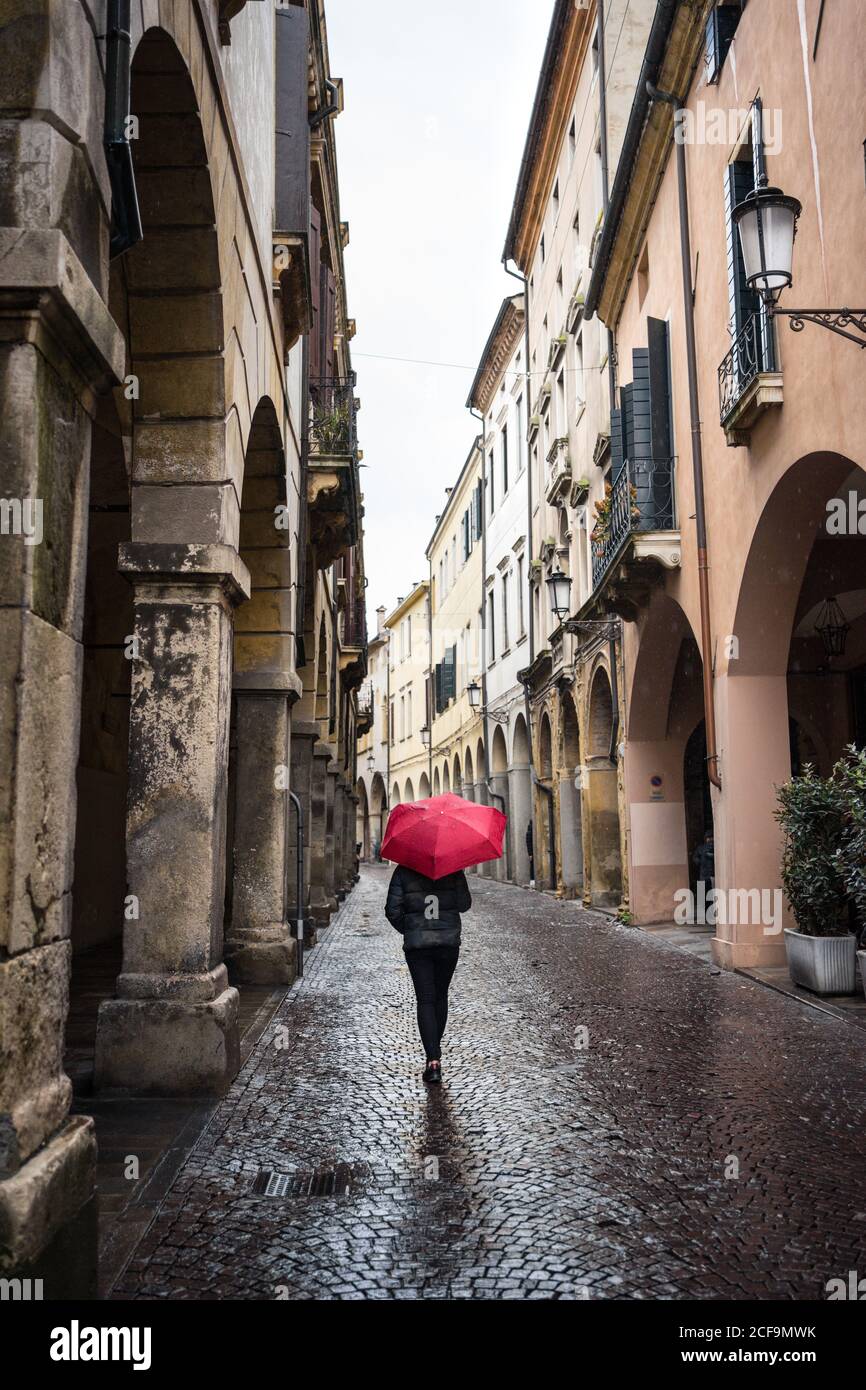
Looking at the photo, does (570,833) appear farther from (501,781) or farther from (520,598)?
(501,781)

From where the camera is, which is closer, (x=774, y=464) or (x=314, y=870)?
(x=774, y=464)

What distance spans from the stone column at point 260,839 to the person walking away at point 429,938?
3.45 meters

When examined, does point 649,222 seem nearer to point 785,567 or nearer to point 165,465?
point 785,567

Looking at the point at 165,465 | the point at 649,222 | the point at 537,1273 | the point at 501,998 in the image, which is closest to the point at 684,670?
the point at 649,222

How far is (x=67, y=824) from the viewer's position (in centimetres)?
341

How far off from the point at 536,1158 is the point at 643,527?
32.7 ft

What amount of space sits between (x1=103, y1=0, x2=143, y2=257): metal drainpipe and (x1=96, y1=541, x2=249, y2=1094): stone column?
2864 millimetres

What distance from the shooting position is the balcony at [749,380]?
9.55 metres

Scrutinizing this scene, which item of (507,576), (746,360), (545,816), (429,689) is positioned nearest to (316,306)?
(746,360)

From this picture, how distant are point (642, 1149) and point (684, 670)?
1252cm

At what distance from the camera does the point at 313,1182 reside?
15.3ft

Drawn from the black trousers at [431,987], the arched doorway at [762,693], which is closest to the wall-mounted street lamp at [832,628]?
the arched doorway at [762,693]

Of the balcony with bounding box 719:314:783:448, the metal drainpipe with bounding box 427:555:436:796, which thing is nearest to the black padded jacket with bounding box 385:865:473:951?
the balcony with bounding box 719:314:783:448

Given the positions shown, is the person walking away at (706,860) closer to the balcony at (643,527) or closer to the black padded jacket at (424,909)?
the balcony at (643,527)
